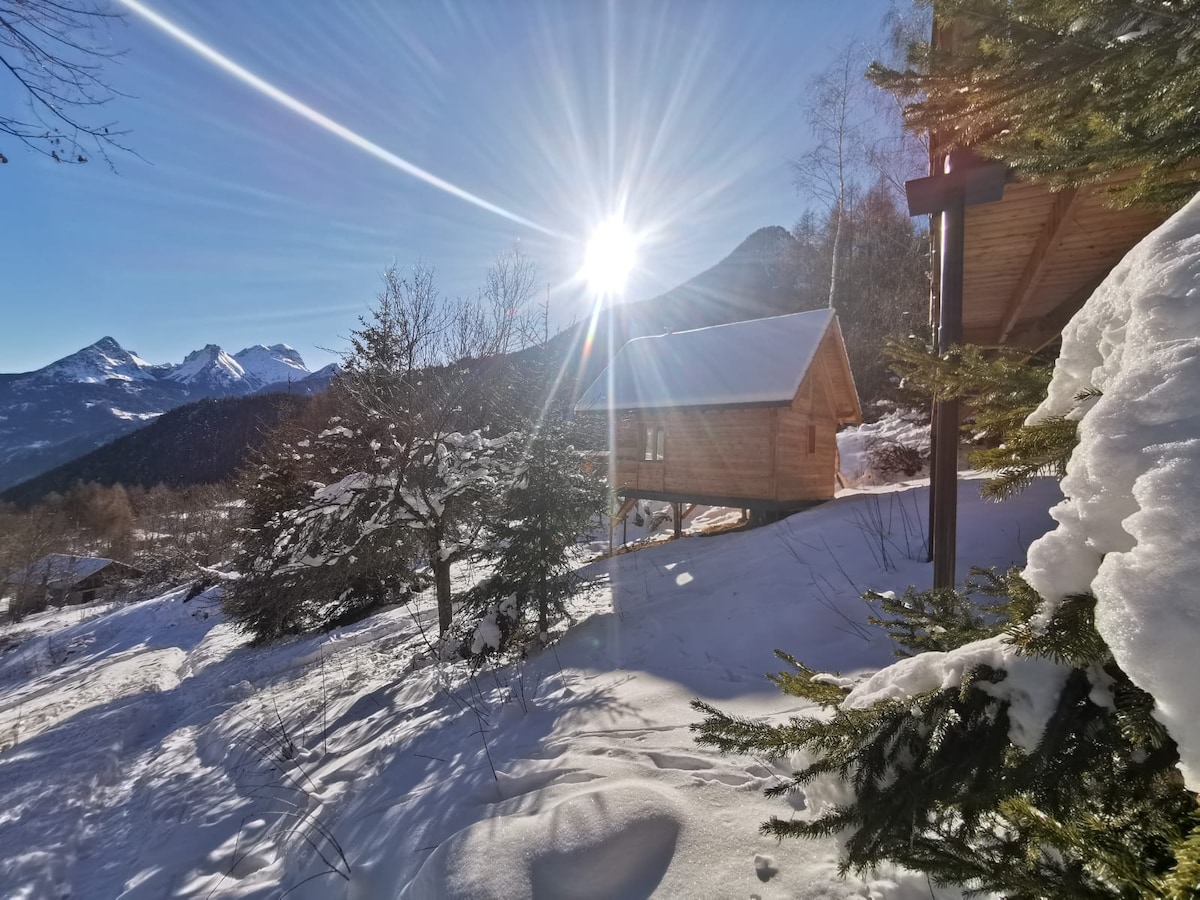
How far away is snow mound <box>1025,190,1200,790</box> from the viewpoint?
645 millimetres

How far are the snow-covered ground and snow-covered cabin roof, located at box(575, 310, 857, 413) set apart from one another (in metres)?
3.42

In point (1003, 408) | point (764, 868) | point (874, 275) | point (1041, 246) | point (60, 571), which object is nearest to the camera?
point (1003, 408)

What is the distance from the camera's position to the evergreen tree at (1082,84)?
1264 mm

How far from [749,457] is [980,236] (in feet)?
22.9

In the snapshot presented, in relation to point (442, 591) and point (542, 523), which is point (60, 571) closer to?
point (442, 591)

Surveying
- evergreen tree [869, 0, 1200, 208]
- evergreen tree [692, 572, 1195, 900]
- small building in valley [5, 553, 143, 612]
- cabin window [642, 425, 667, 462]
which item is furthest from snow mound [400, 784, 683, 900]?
small building in valley [5, 553, 143, 612]

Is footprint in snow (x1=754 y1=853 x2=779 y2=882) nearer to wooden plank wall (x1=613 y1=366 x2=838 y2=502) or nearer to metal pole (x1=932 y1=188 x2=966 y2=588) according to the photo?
metal pole (x1=932 y1=188 x2=966 y2=588)

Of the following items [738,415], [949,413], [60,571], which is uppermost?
[949,413]

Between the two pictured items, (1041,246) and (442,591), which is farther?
(442,591)

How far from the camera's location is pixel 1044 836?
723mm

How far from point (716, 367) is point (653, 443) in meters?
2.62

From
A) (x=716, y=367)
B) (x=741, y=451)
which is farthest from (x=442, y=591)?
(x=716, y=367)

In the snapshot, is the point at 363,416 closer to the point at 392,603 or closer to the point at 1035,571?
the point at 392,603

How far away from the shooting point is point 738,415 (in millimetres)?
11766
